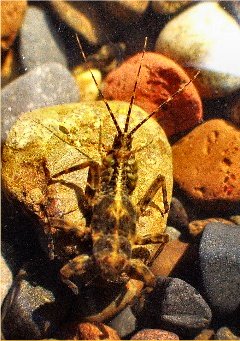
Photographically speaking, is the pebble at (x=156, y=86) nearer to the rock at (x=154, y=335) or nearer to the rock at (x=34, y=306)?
the rock at (x=34, y=306)

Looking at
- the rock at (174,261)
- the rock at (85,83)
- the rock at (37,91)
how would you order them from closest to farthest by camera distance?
the rock at (174,261) → the rock at (37,91) → the rock at (85,83)

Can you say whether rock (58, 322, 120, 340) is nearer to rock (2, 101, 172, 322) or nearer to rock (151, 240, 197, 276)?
rock (2, 101, 172, 322)

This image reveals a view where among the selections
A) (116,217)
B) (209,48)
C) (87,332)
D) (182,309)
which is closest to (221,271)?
(182,309)

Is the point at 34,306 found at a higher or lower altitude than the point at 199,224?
lower

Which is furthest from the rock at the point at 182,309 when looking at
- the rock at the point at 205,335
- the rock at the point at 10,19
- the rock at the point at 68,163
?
the rock at the point at 10,19

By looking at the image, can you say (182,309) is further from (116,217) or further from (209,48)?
(209,48)

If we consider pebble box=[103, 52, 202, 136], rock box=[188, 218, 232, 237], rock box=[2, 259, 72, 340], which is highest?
pebble box=[103, 52, 202, 136]

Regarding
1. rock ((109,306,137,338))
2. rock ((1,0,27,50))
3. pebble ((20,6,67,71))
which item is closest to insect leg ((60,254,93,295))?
rock ((109,306,137,338))
